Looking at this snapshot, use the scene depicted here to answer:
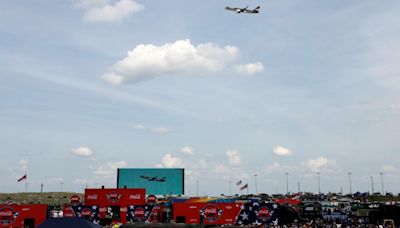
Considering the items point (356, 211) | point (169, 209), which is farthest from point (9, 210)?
point (356, 211)

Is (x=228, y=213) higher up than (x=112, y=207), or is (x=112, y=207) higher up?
(x=112, y=207)

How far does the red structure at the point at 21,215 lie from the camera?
57631 millimetres

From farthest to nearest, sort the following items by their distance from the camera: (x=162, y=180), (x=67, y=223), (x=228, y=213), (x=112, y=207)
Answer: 1. (x=162, y=180)
2. (x=112, y=207)
3. (x=228, y=213)
4. (x=67, y=223)

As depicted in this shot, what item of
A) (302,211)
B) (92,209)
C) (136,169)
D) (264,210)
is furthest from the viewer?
(136,169)

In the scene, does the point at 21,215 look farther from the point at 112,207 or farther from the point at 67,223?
the point at 67,223

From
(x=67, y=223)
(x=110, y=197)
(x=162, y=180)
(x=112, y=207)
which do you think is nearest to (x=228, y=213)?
(x=112, y=207)

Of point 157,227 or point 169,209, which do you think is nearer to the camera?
point 157,227

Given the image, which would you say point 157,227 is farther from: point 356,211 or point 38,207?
point 356,211

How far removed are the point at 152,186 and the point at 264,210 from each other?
128 ft

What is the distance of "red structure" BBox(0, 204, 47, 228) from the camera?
57.6 metres

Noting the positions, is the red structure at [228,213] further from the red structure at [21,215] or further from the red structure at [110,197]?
the red structure at [21,215]

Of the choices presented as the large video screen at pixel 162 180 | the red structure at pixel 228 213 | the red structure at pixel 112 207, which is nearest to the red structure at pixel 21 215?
the red structure at pixel 112 207

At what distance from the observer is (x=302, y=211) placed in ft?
232

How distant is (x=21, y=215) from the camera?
2276 inches
